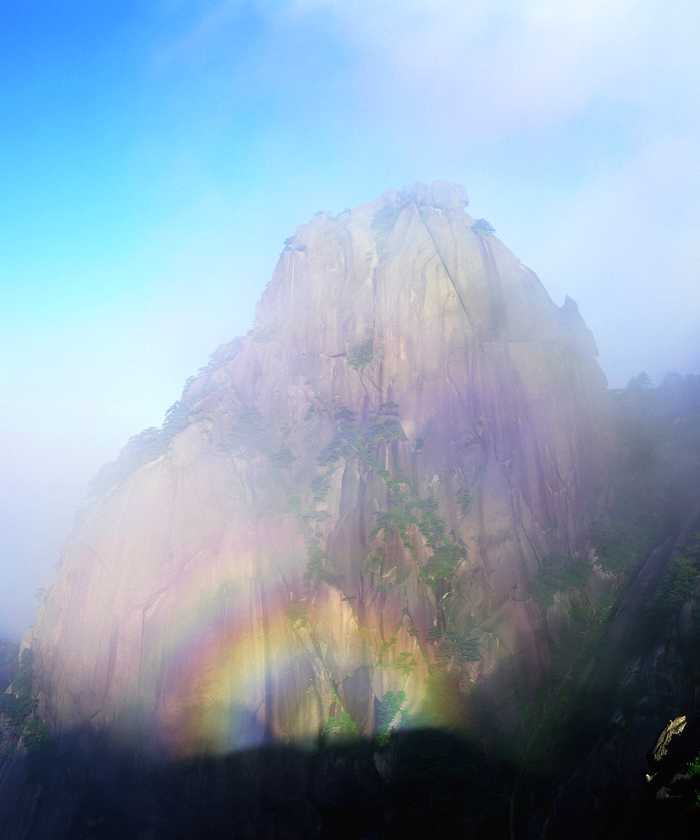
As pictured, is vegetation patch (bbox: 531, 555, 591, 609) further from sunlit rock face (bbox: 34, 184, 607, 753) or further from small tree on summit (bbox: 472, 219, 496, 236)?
small tree on summit (bbox: 472, 219, 496, 236)

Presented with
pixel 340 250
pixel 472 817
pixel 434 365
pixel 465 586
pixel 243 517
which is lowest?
pixel 472 817

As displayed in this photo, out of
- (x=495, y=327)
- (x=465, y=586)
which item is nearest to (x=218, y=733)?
(x=465, y=586)

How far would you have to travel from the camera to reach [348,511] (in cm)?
4844

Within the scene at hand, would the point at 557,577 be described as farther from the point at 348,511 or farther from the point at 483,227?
the point at 483,227

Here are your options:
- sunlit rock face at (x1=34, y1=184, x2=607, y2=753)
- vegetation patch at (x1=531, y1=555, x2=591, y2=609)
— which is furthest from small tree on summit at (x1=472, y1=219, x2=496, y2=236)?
vegetation patch at (x1=531, y1=555, x2=591, y2=609)

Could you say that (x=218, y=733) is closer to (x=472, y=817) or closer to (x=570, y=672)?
(x=472, y=817)

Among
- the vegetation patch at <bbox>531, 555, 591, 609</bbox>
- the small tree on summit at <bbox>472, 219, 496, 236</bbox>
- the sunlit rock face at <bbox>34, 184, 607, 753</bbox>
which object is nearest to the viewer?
the sunlit rock face at <bbox>34, 184, 607, 753</bbox>

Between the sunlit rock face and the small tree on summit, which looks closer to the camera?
the sunlit rock face

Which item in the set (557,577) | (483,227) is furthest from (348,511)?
(483,227)

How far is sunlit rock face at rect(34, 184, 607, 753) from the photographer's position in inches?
1658

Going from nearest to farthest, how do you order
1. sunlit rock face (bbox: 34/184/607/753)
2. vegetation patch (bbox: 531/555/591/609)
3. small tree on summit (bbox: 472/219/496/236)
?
1. sunlit rock face (bbox: 34/184/607/753)
2. vegetation patch (bbox: 531/555/591/609)
3. small tree on summit (bbox: 472/219/496/236)

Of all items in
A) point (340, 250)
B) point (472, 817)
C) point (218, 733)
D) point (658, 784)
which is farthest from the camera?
point (340, 250)

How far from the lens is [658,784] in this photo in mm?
25703

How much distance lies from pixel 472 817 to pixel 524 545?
19871mm
